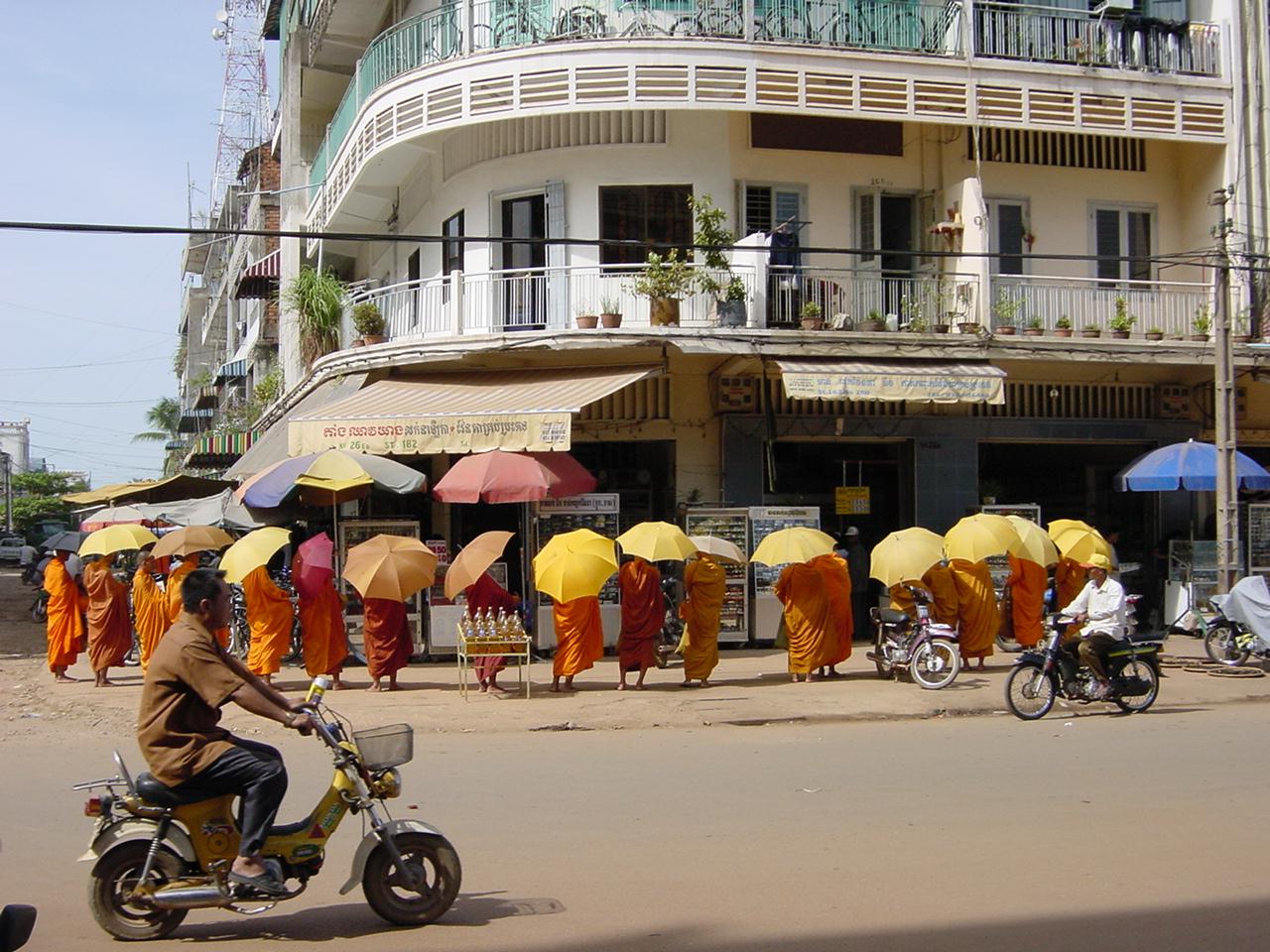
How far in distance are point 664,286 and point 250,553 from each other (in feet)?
21.7

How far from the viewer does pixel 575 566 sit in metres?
13.4

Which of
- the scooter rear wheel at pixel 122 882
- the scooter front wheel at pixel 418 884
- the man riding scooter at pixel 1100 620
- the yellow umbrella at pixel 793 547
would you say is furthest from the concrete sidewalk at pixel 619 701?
the scooter rear wheel at pixel 122 882

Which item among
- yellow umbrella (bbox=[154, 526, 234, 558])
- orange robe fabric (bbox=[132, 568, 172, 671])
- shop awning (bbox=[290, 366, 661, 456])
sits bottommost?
orange robe fabric (bbox=[132, 568, 172, 671])

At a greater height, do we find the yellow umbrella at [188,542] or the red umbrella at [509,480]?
the red umbrella at [509,480]

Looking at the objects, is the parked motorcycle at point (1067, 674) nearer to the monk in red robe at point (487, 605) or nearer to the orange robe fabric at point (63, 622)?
the monk in red robe at point (487, 605)

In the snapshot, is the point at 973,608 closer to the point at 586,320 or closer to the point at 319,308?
the point at 586,320

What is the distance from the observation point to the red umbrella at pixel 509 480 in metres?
15.9

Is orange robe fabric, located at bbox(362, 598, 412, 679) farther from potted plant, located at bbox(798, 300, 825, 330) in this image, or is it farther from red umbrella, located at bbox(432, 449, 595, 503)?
potted plant, located at bbox(798, 300, 825, 330)

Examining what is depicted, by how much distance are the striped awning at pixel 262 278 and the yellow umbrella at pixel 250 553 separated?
1628 centimetres

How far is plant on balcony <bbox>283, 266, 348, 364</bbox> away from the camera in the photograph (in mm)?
22219

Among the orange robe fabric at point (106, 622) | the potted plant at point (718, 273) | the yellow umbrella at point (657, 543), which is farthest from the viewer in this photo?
the potted plant at point (718, 273)

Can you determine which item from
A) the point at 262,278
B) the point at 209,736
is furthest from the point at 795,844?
Result: the point at 262,278

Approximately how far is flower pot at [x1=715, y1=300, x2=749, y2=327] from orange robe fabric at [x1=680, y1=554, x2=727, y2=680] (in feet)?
14.7

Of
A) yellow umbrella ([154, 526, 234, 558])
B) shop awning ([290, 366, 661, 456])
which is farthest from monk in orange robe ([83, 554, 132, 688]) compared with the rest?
shop awning ([290, 366, 661, 456])
